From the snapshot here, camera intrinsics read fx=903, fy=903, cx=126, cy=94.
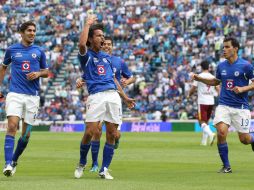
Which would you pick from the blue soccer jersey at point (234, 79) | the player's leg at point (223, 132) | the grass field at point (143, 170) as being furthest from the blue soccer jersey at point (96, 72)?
the blue soccer jersey at point (234, 79)

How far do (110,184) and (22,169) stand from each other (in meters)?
4.44

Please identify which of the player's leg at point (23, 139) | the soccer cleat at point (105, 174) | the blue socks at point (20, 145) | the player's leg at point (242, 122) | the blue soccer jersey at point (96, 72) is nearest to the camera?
the soccer cleat at point (105, 174)

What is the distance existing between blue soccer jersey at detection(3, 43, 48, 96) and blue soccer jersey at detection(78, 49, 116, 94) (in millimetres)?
1202

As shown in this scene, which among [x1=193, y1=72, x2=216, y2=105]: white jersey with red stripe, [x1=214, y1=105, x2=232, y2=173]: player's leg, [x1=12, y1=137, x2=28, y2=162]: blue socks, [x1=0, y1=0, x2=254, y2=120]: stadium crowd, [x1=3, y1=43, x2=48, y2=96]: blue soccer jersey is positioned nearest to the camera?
→ [x1=3, y1=43, x2=48, y2=96]: blue soccer jersey

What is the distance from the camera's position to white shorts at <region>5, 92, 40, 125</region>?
16.0m

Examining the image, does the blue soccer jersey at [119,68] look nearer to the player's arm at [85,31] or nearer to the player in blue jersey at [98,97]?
the player in blue jersey at [98,97]

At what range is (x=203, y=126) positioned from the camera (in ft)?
93.9

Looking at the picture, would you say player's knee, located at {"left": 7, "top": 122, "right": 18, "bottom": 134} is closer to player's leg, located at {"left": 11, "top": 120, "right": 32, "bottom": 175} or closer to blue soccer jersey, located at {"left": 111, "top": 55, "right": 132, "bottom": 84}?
player's leg, located at {"left": 11, "top": 120, "right": 32, "bottom": 175}

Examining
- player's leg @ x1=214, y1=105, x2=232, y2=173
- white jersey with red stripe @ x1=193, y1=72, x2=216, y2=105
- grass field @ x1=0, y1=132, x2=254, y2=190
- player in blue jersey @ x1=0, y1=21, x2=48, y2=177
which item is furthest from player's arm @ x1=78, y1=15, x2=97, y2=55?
white jersey with red stripe @ x1=193, y1=72, x2=216, y2=105

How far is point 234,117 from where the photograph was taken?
1756cm

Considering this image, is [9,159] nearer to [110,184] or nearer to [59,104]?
[110,184]

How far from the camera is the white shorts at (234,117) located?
17375 millimetres

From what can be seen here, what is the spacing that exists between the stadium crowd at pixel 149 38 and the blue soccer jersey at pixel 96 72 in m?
28.8

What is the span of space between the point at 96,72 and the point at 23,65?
4.97ft
